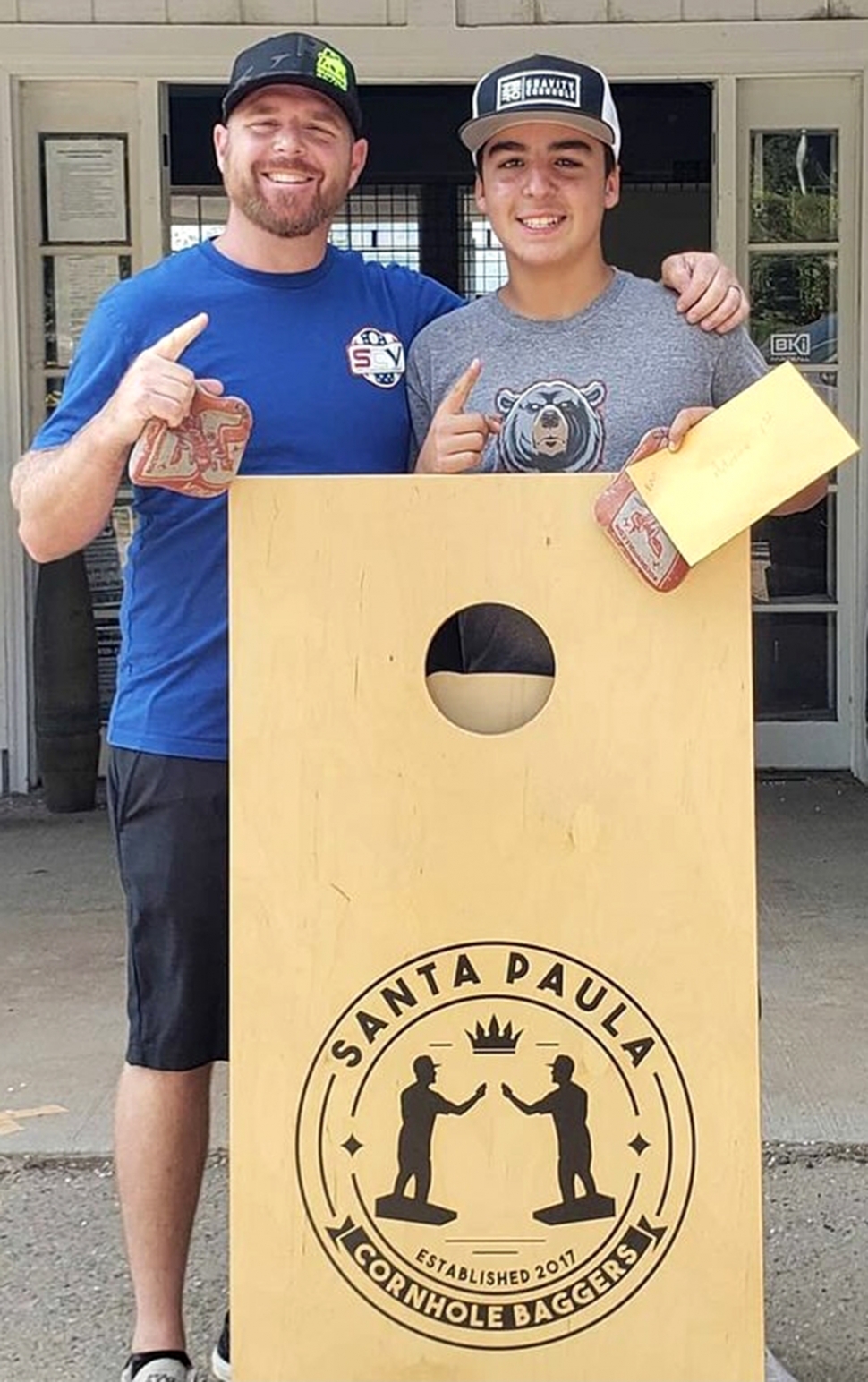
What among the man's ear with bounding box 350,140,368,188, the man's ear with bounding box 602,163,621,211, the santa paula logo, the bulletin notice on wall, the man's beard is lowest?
the santa paula logo

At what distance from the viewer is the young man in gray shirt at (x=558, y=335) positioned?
2.08 meters

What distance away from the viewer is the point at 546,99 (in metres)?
2.08

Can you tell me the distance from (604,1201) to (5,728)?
15.0 feet

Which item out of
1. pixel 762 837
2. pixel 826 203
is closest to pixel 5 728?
pixel 762 837

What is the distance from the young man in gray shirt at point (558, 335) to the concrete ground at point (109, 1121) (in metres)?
1.19

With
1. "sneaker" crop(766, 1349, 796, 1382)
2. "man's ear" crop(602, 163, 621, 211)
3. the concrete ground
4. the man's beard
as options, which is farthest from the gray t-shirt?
the concrete ground

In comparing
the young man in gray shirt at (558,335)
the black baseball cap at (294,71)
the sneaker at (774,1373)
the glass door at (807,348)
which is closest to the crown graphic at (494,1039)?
the young man in gray shirt at (558,335)

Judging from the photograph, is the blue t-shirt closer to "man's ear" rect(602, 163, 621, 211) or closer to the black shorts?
the black shorts

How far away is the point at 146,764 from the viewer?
2.21 metres

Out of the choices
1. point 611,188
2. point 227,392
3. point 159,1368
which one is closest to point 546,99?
point 611,188

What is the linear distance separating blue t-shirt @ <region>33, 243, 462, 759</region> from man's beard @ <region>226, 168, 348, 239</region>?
2.6 inches

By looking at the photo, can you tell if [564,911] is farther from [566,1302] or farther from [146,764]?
[146,764]

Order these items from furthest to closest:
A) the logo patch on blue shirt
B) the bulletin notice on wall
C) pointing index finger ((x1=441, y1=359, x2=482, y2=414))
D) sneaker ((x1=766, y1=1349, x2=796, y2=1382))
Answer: the bulletin notice on wall → the logo patch on blue shirt → sneaker ((x1=766, y1=1349, x2=796, y2=1382)) → pointing index finger ((x1=441, y1=359, x2=482, y2=414))

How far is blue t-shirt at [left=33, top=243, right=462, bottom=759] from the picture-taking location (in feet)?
6.97
